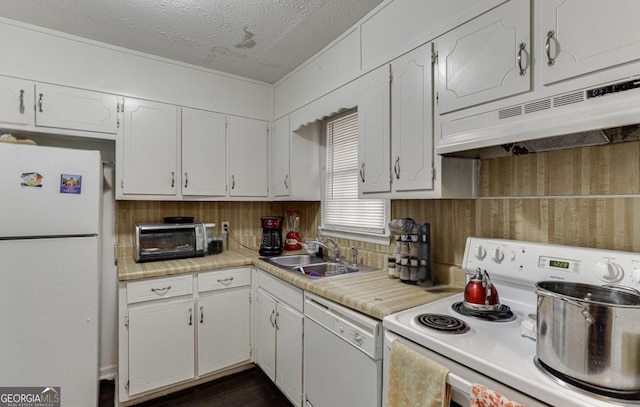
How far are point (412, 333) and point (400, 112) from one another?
1.06 m

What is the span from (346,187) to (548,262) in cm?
152

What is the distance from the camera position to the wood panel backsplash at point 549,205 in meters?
1.09

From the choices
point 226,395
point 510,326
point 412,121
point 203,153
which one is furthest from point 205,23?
point 226,395

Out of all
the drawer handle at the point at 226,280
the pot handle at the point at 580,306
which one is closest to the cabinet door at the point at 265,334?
the drawer handle at the point at 226,280

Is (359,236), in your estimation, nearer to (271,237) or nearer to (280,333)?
(271,237)

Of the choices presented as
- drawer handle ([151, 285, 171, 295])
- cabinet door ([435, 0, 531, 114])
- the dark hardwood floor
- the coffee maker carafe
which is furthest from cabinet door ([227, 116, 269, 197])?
cabinet door ([435, 0, 531, 114])

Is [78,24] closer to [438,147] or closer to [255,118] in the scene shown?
[255,118]

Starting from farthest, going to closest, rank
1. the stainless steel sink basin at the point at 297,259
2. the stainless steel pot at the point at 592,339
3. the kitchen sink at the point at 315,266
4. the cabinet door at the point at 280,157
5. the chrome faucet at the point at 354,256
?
the cabinet door at the point at 280,157
the stainless steel sink basin at the point at 297,259
the chrome faucet at the point at 354,256
the kitchen sink at the point at 315,266
the stainless steel pot at the point at 592,339

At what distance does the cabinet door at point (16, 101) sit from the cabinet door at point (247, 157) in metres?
1.29

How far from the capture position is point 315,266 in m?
2.30

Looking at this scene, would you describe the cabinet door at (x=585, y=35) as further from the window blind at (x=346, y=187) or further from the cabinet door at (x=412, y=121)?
the window blind at (x=346, y=187)

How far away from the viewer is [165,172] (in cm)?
239

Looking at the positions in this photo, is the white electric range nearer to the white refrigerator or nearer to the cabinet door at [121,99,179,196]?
the white refrigerator

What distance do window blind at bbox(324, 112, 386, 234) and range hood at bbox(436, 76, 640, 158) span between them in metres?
0.92
